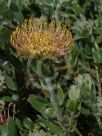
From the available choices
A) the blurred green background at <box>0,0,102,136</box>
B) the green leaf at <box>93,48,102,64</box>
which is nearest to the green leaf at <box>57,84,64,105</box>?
the blurred green background at <box>0,0,102,136</box>

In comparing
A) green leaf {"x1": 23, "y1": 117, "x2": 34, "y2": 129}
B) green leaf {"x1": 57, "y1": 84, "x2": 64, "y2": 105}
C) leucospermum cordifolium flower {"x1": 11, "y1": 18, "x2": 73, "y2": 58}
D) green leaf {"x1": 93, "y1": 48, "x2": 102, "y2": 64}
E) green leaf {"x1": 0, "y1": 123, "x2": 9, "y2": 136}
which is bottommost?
Answer: green leaf {"x1": 23, "y1": 117, "x2": 34, "y2": 129}

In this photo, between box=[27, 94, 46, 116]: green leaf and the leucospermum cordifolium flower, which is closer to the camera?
the leucospermum cordifolium flower

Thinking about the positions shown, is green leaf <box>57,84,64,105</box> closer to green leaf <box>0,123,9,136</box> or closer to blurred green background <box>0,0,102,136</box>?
blurred green background <box>0,0,102,136</box>

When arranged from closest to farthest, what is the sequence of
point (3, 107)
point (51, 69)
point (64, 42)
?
point (51, 69), point (64, 42), point (3, 107)

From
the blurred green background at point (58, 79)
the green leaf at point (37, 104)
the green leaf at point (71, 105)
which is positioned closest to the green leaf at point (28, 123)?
the blurred green background at point (58, 79)

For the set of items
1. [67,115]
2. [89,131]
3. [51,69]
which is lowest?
[89,131]

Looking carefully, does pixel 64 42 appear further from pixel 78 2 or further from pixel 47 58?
pixel 78 2

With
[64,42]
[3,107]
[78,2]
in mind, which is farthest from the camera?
[78,2]

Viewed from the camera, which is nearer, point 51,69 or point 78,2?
point 51,69

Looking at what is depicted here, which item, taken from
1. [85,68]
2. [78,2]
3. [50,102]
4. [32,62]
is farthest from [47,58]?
[78,2]

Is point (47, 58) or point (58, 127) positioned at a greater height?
point (47, 58)
